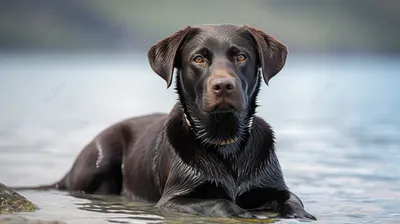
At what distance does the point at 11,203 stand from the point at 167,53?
1.80 meters

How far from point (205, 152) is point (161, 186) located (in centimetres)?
70

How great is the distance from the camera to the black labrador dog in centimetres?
912

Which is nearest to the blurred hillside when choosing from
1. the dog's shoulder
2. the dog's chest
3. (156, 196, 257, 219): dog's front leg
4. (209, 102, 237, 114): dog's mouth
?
the dog's shoulder

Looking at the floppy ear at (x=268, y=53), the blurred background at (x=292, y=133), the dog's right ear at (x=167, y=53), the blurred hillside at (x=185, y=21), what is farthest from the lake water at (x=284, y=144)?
the blurred hillside at (x=185, y=21)

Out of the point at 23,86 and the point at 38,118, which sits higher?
the point at 23,86

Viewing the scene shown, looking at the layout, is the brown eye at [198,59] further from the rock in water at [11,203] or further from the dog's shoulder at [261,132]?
the rock in water at [11,203]

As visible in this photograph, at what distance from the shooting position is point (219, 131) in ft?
30.9

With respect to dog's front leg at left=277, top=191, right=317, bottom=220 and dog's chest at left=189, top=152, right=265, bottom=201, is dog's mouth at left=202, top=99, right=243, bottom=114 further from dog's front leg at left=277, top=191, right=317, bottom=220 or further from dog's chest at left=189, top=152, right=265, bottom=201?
dog's front leg at left=277, top=191, right=317, bottom=220

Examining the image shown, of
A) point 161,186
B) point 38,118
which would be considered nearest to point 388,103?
point 38,118

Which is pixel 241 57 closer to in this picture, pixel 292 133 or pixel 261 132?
pixel 261 132

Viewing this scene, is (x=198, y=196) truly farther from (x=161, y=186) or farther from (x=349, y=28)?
(x=349, y=28)

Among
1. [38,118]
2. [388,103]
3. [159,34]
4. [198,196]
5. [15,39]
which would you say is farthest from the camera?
[159,34]

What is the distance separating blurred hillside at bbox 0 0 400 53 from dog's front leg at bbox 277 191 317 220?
86.5 m

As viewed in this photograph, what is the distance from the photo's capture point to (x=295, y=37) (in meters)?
110
